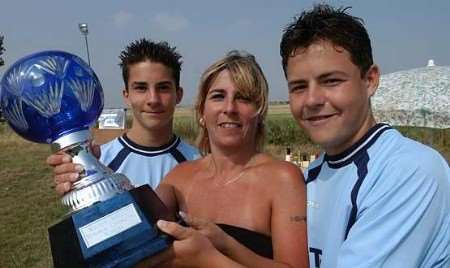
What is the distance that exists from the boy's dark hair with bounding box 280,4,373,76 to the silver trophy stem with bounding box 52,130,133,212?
0.76 m

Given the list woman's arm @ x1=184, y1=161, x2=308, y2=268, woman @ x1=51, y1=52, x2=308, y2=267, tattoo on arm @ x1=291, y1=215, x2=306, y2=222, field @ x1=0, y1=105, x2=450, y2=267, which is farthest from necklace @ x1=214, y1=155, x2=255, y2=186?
tattoo on arm @ x1=291, y1=215, x2=306, y2=222

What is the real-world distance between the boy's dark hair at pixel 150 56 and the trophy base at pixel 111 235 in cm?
149

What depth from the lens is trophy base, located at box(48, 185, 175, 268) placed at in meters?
1.39

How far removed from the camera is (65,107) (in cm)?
178

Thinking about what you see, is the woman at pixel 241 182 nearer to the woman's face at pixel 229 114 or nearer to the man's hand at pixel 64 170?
the woman's face at pixel 229 114

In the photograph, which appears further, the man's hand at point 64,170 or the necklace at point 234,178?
the necklace at point 234,178

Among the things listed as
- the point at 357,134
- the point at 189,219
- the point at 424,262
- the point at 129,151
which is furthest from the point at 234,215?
the point at 129,151

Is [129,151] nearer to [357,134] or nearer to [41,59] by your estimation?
[41,59]

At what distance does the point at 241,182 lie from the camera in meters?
2.18

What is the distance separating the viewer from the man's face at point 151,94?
2.81 metres

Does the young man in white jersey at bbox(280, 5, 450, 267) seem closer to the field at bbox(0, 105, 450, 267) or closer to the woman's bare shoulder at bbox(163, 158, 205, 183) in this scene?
the woman's bare shoulder at bbox(163, 158, 205, 183)

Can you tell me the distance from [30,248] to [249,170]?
16.6 feet

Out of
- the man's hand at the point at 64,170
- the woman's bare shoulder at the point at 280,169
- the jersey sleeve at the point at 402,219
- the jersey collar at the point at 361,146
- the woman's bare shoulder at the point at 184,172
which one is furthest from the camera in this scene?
the woman's bare shoulder at the point at 184,172

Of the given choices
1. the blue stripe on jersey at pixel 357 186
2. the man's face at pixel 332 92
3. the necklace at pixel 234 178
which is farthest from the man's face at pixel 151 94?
the blue stripe on jersey at pixel 357 186
